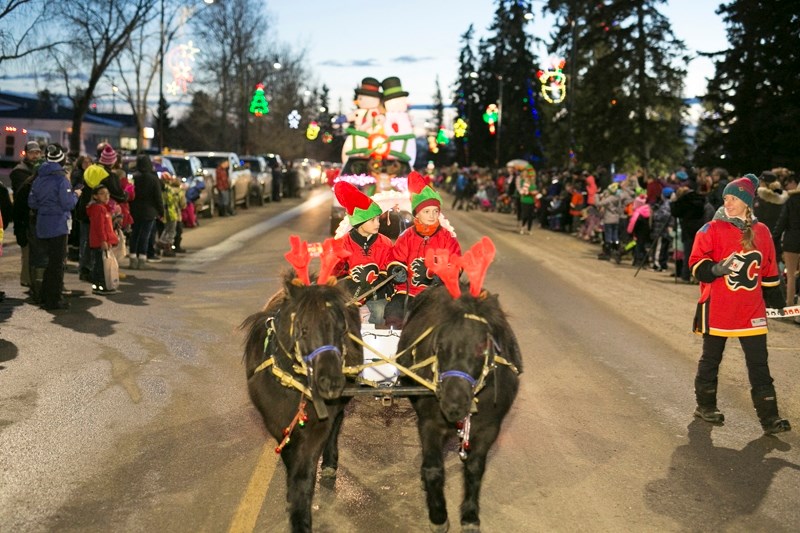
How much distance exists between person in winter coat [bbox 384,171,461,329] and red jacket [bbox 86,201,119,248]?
8119 mm

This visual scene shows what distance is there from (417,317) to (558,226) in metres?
26.7

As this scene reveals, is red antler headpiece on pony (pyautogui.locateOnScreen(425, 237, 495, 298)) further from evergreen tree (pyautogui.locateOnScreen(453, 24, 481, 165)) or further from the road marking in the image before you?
evergreen tree (pyautogui.locateOnScreen(453, 24, 481, 165))

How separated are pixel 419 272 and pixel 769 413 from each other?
3.15 meters

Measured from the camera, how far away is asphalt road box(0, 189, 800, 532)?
5.95 m

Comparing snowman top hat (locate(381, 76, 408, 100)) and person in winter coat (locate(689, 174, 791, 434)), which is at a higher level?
snowman top hat (locate(381, 76, 408, 100))

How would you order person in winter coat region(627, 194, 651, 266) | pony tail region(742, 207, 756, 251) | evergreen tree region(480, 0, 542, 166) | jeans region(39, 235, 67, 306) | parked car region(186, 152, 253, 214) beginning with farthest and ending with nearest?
evergreen tree region(480, 0, 542, 166) < parked car region(186, 152, 253, 214) < person in winter coat region(627, 194, 651, 266) < jeans region(39, 235, 67, 306) < pony tail region(742, 207, 756, 251)

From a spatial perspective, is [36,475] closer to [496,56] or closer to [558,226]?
[558,226]

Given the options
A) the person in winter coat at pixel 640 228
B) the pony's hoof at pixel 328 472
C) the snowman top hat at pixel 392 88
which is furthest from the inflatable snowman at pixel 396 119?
the pony's hoof at pixel 328 472

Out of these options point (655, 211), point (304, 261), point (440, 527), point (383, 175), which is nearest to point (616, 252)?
point (655, 211)

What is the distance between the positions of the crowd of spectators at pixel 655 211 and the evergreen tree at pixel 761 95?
7.83 feet

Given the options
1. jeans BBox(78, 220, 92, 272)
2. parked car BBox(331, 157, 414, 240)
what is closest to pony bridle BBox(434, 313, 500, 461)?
parked car BBox(331, 157, 414, 240)

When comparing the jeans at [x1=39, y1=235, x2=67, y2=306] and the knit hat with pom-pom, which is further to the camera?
the jeans at [x1=39, y1=235, x2=67, y2=306]

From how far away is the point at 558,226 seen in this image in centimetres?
3241

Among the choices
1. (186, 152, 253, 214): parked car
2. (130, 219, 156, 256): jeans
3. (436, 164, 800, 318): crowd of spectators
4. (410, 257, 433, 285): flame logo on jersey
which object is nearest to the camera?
(410, 257, 433, 285): flame logo on jersey
